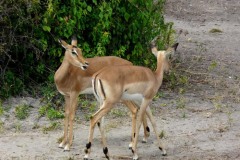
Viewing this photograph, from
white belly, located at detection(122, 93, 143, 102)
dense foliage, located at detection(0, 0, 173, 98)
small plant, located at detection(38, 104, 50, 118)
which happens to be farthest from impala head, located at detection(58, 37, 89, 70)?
dense foliage, located at detection(0, 0, 173, 98)

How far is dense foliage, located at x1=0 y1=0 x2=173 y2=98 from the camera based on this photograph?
10.1 meters

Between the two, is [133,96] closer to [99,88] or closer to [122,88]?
[122,88]

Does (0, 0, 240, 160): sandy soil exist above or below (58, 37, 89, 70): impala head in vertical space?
below

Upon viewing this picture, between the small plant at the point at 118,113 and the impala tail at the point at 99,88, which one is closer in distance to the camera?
the impala tail at the point at 99,88

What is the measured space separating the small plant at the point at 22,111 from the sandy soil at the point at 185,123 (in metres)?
0.08

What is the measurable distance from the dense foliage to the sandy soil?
0.71 meters

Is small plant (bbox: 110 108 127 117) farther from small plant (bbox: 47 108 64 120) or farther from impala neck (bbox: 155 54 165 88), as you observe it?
impala neck (bbox: 155 54 165 88)

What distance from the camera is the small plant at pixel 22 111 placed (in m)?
9.40

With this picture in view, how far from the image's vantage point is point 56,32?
1050 centimetres

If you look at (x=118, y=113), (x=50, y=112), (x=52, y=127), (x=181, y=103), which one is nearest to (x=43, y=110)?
(x=50, y=112)

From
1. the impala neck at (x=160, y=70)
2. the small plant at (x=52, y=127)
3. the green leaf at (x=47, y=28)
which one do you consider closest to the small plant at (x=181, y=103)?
the impala neck at (x=160, y=70)

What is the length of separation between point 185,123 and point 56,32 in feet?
8.65

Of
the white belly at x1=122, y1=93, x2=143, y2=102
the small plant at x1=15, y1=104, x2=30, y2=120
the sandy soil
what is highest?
the white belly at x1=122, y1=93, x2=143, y2=102

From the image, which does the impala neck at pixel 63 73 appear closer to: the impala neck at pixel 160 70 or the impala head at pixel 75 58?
the impala head at pixel 75 58
